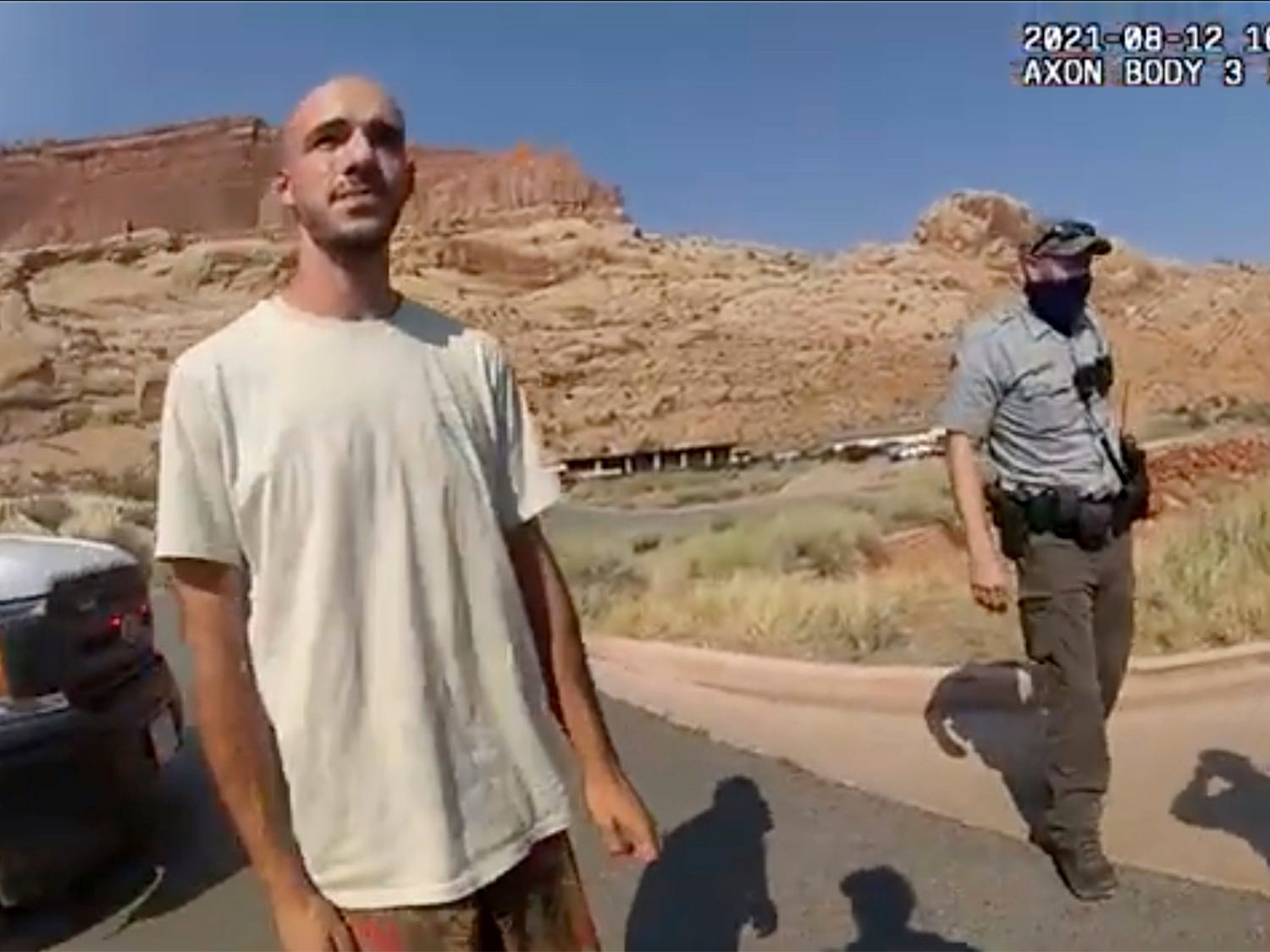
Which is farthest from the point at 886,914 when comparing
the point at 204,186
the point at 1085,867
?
the point at 204,186

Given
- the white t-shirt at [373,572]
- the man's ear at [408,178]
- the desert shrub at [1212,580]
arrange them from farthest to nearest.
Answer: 1. the desert shrub at [1212,580]
2. the man's ear at [408,178]
3. the white t-shirt at [373,572]

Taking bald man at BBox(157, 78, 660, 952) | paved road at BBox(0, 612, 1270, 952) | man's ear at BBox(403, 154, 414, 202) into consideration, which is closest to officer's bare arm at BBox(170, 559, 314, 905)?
bald man at BBox(157, 78, 660, 952)

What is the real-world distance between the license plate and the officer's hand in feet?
4.45

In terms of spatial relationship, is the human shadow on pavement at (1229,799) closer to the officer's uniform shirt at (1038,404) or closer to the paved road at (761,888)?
the paved road at (761,888)

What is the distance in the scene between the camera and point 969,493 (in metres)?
2.71

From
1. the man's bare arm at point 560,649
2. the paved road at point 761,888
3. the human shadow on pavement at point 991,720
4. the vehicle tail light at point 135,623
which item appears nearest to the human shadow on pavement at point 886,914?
the paved road at point 761,888

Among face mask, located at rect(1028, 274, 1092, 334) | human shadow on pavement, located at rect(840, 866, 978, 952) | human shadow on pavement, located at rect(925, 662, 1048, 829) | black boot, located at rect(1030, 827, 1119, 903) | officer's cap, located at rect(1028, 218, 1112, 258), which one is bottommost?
human shadow on pavement, located at rect(840, 866, 978, 952)

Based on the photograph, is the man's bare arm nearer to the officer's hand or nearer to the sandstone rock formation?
the officer's hand

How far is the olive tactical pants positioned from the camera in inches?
110

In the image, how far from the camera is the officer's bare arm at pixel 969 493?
8.68ft

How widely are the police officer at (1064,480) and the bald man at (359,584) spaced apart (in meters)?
1.50

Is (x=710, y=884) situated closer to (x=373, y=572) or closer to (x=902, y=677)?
(x=902, y=677)

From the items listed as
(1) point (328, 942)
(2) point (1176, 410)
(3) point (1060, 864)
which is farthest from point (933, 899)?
(1) point (328, 942)

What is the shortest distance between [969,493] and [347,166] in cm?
158
